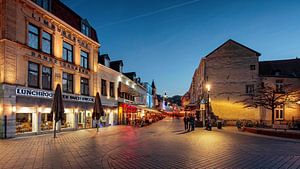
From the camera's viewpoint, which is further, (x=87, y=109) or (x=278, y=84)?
(x=278, y=84)

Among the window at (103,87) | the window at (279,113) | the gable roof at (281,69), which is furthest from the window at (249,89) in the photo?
the window at (103,87)

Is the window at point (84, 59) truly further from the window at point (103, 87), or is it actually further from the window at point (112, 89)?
the window at point (112, 89)

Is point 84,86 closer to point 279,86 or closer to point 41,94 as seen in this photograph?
point 41,94

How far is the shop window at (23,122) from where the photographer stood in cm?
1645

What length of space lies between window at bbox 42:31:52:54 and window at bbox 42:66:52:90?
1.51 metres

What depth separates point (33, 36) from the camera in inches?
717

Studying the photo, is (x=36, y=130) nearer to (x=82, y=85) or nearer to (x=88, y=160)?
(x=82, y=85)

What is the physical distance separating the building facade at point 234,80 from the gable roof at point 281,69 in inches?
32.5

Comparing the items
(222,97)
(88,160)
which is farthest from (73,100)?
(222,97)

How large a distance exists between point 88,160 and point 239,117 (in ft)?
97.8

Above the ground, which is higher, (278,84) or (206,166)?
(278,84)

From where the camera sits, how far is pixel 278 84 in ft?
110

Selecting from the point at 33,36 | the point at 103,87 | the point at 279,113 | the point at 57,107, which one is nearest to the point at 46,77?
the point at 33,36

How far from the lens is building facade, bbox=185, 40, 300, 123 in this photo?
33.5 meters
